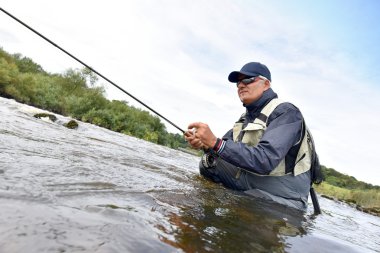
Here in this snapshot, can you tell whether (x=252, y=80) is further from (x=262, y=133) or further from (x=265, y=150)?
(x=265, y=150)

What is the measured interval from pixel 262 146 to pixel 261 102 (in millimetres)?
1055

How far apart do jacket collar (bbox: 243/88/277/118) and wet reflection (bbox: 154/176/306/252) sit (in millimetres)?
1174

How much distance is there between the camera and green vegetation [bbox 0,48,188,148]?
2434 cm

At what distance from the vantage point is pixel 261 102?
4.60 meters

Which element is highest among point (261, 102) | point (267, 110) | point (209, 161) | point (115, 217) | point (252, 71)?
point (252, 71)

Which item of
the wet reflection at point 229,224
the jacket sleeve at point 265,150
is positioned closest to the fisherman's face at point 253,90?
the jacket sleeve at point 265,150

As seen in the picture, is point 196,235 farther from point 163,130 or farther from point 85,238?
point 163,130

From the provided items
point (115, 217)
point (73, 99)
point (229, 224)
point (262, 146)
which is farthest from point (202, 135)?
point (73, 99)

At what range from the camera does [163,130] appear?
39688 mm

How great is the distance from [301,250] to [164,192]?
1432 mm

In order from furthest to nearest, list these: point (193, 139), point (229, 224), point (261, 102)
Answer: point (261, 102) → point (193, 139) → point (229, 224)

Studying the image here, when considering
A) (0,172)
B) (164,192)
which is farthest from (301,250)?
(0,172)

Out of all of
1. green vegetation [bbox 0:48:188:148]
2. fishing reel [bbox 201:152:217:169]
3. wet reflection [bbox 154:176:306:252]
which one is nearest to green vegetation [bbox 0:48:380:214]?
green vegetation [bbox 0:48:188:148]

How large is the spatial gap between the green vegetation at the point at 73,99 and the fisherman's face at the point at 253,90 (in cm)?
2214
